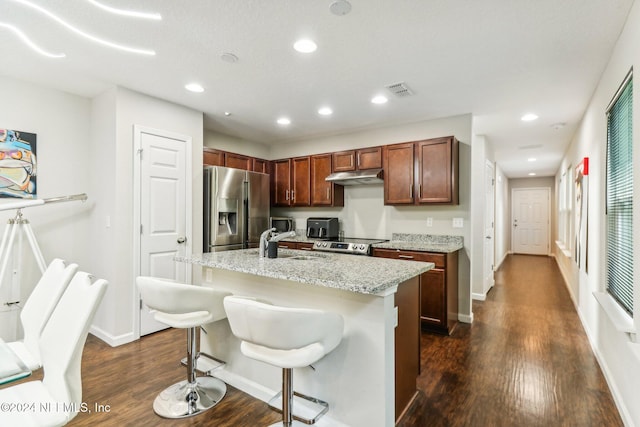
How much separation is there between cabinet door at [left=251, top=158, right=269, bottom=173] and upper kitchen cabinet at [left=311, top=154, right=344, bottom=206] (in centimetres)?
88

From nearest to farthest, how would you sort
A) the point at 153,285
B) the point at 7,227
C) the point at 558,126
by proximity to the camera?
the point at 153,285 < the point at 7,227 < the point at 558,126

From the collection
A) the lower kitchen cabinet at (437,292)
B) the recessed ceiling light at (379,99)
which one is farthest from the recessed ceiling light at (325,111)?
the lower kitchen cabinet at (437,292)

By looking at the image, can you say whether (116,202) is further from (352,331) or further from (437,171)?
(437,171)

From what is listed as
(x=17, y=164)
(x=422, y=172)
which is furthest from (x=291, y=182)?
(x=17, y=164)

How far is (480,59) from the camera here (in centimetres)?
246

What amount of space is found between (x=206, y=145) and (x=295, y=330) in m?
3.94

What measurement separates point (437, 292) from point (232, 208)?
2.68 m

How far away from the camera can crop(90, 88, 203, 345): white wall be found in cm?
310

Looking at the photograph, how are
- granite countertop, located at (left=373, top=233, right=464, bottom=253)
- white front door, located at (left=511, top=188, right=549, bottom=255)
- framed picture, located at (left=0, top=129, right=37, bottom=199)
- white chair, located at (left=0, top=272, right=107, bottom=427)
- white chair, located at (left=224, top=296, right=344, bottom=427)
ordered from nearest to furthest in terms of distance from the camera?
white chair, located at (left=0, top=272, right=107, bottom=427) → white chair, located at (left=224, top=296, right=344, bottom=427) → framed picture, located at (left=0, top=129, right=37, bottom=199) → granite countertop, located at (left=373, top=233, right=464, bottom=253) → white front door, located at (left=511, top=188, right=549, bottom=255)

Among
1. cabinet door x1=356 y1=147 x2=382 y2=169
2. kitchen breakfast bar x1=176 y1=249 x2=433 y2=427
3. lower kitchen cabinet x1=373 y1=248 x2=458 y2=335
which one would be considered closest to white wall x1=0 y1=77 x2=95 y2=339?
kitchen breakfast bar x1=176 y1=249 x2=433 y2=427

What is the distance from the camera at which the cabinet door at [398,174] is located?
4.00m

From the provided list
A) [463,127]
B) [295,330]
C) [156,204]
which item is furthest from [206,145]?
[295,330]

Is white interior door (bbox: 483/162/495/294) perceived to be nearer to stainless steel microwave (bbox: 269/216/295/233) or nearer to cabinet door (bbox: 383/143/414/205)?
cabinet door (bbox: 383/143/414/205)

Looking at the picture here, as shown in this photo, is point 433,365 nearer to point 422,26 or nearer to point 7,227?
point 422,26
